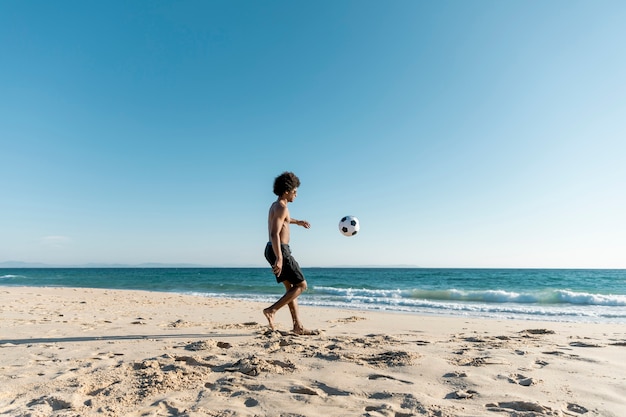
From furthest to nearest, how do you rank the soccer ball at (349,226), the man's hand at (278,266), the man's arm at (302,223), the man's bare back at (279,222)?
the soccer ball at (349,226) < the man's arm at (302,223) < the man's bare back at (279,222) < the man's hand at (278,266)

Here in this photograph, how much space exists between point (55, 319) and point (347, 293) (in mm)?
13608

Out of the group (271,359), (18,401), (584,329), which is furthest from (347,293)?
(18,401)

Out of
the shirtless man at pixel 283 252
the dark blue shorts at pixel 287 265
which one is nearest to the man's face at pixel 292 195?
the shirtless man at pixel 283 252

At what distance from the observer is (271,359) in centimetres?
354

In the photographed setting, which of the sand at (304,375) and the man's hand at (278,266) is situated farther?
the man's hand at (278,266)

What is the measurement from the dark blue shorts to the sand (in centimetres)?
71

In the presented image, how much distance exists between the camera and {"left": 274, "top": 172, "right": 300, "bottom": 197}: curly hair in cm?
516

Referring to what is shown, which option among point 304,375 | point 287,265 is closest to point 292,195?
point 287,265

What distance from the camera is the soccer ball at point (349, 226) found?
264 inches

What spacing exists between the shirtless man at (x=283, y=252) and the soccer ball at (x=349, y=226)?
1781mm

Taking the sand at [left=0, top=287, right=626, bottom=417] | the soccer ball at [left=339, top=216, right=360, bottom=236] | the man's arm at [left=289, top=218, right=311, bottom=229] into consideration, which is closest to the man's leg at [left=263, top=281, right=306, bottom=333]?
the sand at [left=0, top=287, right=626, bottom=417]

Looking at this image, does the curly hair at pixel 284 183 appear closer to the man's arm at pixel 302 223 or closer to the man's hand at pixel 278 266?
the man's arm at pixel 302 223

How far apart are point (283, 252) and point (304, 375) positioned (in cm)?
203

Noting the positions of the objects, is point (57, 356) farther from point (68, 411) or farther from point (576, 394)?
point (576, 394)
